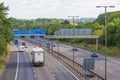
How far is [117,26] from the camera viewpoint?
138m

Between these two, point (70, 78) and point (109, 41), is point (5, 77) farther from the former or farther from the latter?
point (109, 41)

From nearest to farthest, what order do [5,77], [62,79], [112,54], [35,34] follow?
[62,79], [5,77], [112,54], [35,34]

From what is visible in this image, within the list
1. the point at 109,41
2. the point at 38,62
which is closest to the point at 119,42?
the point at 109,41

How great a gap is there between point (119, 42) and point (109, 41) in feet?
28.0

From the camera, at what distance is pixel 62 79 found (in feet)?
172

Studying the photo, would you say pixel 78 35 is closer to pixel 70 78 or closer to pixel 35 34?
pixel 35 34

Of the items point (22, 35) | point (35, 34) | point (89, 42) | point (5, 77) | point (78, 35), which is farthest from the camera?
point (89, 42)

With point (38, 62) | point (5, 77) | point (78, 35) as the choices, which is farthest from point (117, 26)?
point (5, 77)

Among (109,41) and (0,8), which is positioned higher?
(0,8)

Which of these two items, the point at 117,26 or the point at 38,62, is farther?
the point at 117,26

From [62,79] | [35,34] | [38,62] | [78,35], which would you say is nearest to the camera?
[62,79]

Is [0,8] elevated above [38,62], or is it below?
above

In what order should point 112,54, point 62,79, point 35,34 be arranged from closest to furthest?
point 62,79
point 112,54
point 35,34

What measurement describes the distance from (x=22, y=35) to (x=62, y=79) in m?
92.1
